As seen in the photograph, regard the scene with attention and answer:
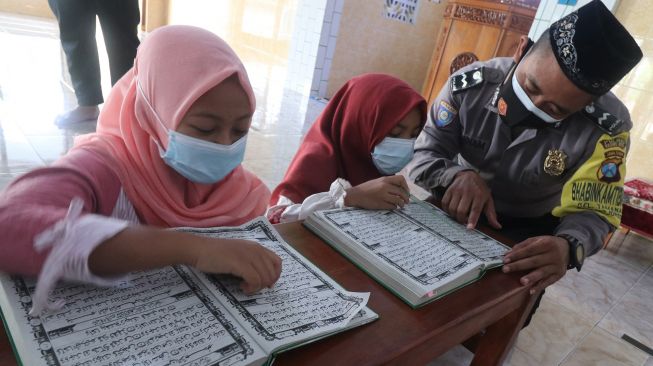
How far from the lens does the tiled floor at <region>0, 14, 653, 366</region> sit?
1.51 m

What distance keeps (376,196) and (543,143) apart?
0.63 metres

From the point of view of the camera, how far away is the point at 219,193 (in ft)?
2.97

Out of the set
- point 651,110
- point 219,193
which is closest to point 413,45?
point 651,110

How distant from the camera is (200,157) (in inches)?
30.4

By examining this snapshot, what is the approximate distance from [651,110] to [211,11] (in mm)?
6416

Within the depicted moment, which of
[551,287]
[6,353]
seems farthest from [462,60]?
[6,353]

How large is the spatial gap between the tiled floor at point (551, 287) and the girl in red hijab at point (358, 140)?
66cm

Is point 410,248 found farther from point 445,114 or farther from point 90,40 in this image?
point 90,40

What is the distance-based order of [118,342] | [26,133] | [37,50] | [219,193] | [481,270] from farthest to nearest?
[37,50] → [26,133] → [219,193] → [481,270] → [118,342]

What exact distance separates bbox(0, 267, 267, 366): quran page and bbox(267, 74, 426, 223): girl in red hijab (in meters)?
0.59

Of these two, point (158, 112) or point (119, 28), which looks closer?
point (158, 112)

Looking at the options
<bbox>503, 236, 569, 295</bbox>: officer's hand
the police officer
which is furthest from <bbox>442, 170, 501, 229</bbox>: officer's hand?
<bbox>503, 236, 569, 295</bbox>: officer's hand

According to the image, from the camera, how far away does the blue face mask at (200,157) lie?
0.76m

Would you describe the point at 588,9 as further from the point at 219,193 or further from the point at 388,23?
the point at 388,23
